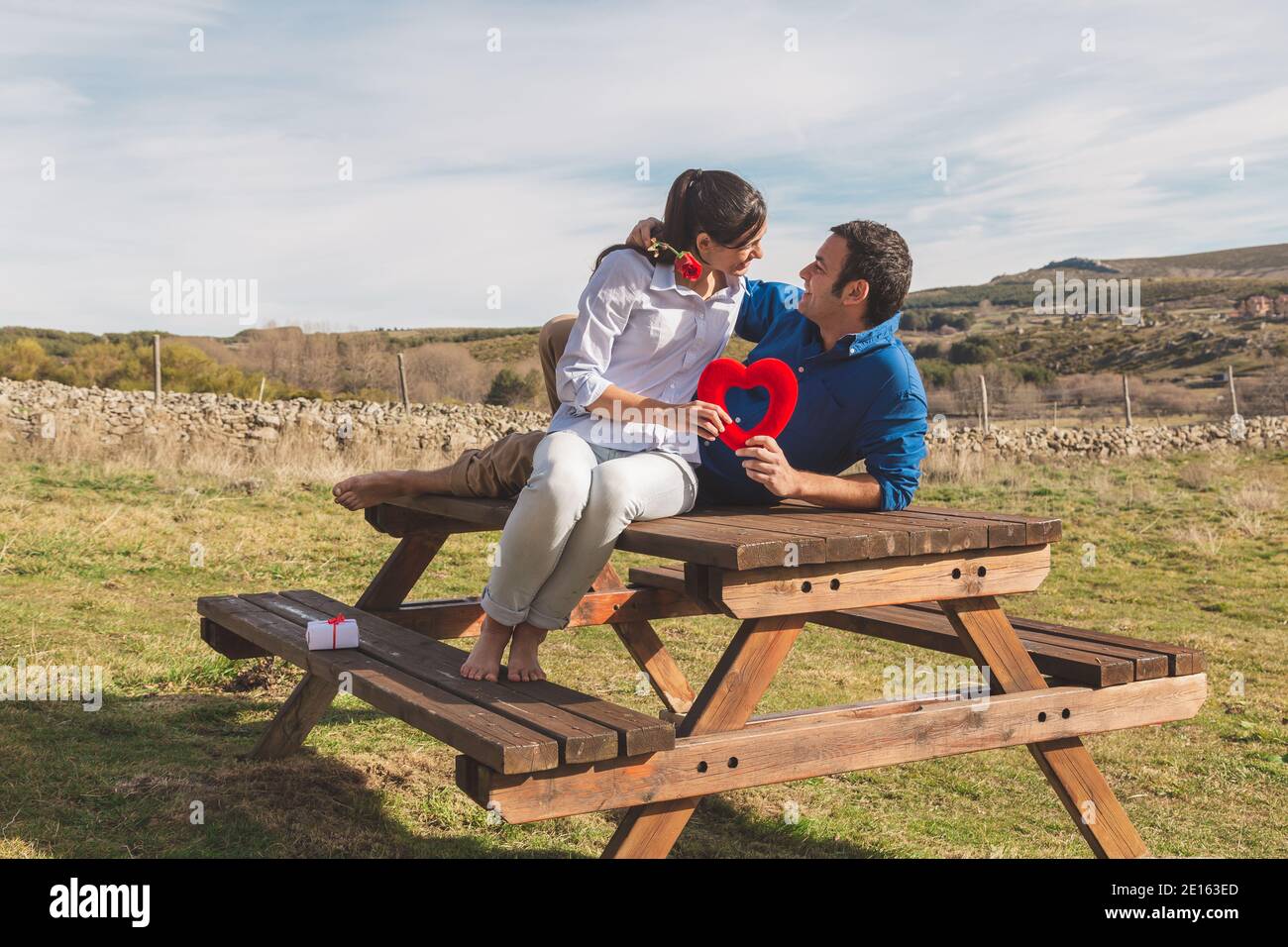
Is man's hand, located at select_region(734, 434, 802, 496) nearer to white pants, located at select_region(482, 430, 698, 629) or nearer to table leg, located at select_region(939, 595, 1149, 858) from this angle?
white pants, located at select_region(482, 430, 698, 629)

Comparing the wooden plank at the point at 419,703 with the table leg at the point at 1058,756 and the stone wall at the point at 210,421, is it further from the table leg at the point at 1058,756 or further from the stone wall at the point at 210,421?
the stone wall at the point at 210,421

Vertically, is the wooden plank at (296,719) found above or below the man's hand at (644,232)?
below

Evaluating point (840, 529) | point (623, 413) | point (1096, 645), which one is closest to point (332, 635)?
point (623, 413)

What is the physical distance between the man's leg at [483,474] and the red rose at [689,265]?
0.61 metres

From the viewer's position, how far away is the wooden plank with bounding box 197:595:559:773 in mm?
2449

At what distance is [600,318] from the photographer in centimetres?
342

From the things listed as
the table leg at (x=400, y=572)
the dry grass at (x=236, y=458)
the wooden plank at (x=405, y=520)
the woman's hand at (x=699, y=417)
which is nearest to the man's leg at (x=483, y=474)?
the wooden plank at (x=405, y=520)

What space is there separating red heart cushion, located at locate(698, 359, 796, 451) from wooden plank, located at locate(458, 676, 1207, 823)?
787 mm

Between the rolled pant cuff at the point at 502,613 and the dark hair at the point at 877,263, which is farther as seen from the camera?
the dark hair at the point at 877,263

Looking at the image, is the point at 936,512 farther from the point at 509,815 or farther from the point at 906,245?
the point at 509,815

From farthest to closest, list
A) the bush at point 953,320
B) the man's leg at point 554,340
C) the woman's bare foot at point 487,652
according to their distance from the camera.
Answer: the bush at point 953,320, the man's leg at point 554,340, the woman's bare foot at point 487,652

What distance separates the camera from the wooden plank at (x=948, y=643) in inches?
135

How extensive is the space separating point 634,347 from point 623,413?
254mm
